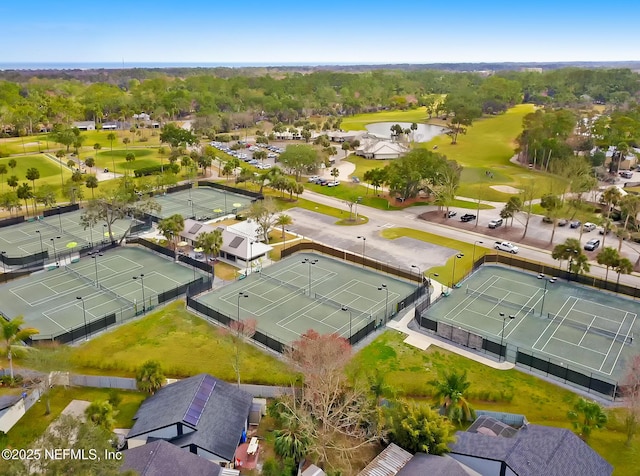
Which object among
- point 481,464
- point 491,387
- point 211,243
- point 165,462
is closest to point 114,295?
point 211,243

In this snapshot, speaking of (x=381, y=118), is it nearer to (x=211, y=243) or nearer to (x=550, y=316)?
(x=211, y=243)

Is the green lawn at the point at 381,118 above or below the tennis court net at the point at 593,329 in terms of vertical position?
above

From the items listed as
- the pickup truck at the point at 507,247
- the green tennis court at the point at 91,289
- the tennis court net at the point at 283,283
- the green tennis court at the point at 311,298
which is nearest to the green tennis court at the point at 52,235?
the green tennis court at the point at 91,289

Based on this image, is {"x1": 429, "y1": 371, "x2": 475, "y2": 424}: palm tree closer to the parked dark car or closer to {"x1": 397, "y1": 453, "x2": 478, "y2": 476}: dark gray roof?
{"x1": 397, "y1": 453, "x2": 478, "y2": 476}: dark gray roof

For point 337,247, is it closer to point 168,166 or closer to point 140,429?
point 140,429

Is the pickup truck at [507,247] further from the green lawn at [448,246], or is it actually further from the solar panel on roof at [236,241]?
the solar panel on roof at [236,241]
